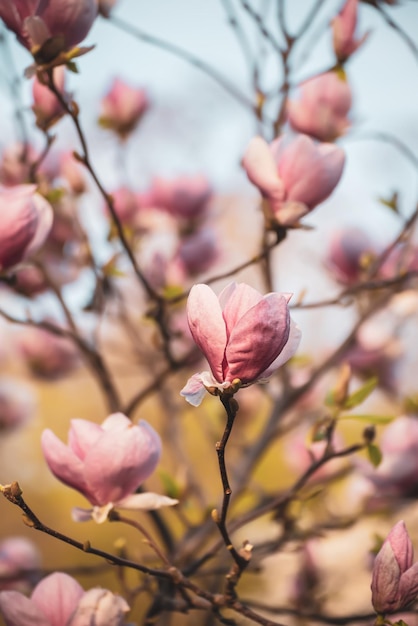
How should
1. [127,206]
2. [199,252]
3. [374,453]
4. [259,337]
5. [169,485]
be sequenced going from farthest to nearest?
[127,206]
[199,252]
[169,485]
[374,453]
[259,337]

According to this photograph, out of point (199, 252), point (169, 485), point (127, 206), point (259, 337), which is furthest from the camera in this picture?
point (127, 206)

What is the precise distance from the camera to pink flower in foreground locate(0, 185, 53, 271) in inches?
21.2

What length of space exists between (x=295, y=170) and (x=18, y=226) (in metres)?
0.25

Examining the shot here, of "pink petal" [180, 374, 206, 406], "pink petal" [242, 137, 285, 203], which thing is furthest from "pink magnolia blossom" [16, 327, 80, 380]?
"pink petal" [180, 374, 206, 406]

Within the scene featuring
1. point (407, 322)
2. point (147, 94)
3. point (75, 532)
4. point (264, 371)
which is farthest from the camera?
point (75, 532)

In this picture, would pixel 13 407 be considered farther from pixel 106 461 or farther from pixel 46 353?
pixel 106 461

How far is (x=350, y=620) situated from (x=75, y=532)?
6.83 feet

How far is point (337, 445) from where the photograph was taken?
Answer: 0.89m

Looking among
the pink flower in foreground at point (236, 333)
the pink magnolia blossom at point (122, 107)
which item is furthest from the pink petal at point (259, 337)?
the pink magnolia blossom at point (122, 107)

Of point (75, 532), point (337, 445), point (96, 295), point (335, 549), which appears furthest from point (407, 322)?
point (75, 532)

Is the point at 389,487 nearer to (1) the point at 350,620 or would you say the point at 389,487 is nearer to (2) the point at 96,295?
(1) the point at 350,620

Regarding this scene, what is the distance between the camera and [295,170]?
1.88 ft

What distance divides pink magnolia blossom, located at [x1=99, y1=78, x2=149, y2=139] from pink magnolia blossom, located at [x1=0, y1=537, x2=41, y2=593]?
0.73 metres

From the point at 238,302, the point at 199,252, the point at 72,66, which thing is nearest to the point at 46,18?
the point at 72,66
